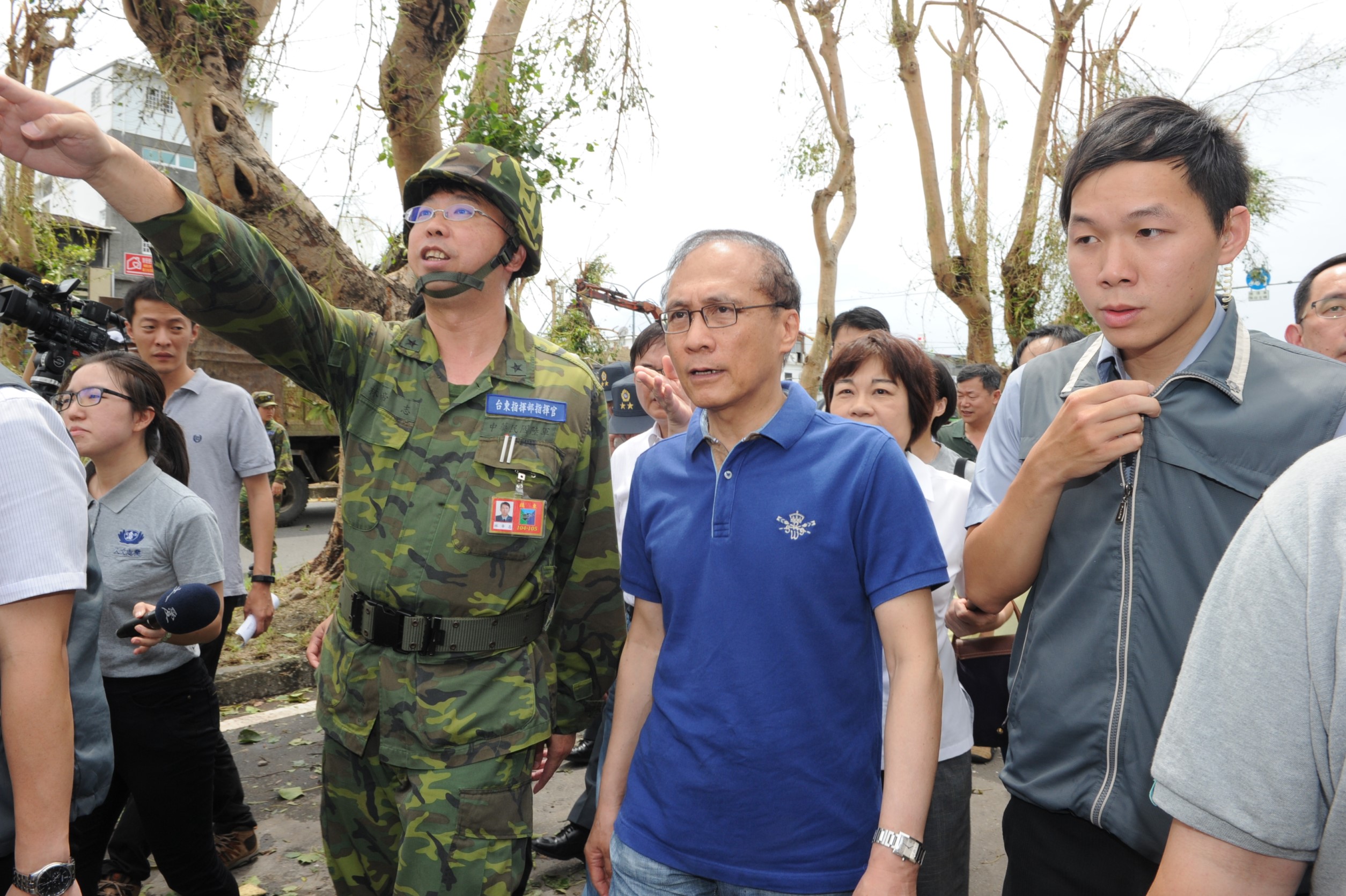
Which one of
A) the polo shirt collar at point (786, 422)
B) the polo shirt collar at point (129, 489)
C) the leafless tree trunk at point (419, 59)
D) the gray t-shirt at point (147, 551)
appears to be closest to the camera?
the polo shirt collar at point (786, 422)

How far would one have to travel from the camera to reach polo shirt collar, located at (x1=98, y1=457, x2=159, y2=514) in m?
2.93

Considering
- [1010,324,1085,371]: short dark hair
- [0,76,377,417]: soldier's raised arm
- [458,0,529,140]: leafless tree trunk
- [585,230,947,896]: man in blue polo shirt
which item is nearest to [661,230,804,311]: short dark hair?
[585,230,947,896]: man in blue polo shirt

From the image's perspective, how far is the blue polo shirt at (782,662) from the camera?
172 centimetres

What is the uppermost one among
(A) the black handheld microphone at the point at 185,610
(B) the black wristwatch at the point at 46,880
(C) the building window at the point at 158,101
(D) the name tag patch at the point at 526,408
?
(C) the building window at the point at 158,101

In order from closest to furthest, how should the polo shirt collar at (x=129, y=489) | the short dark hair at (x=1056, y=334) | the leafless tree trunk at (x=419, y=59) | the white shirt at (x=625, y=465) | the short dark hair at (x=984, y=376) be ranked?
the polo shirt collar at (x=129, y=489), the white shirt at (x=625, y=465), the short dark hair at (x=1056, y=334), the leafless tree trunk at (x=419, y=59), the short dark hair at (x=984, y=376)

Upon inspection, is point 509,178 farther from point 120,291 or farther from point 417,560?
point 120,291

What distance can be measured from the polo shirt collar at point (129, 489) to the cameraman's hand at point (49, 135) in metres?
1.54

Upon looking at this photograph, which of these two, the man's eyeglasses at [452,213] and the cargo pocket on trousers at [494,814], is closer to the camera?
the cargo pocket on trousers at [494,814]

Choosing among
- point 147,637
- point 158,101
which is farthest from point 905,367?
point 158,101

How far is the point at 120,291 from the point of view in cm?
2338

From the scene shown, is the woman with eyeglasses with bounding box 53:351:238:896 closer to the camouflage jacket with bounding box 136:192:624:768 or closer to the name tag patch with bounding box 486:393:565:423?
the camouflage jacket with bounding box 136:192:624:768

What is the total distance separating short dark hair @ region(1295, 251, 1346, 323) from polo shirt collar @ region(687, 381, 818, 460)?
2.62 metres

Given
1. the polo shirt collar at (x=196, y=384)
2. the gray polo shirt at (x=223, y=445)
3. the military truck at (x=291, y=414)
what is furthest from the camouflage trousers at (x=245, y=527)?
the military truck at (x=291, y=414)

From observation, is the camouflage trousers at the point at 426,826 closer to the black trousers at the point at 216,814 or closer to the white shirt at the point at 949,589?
the black trousers at the point at 216,814
